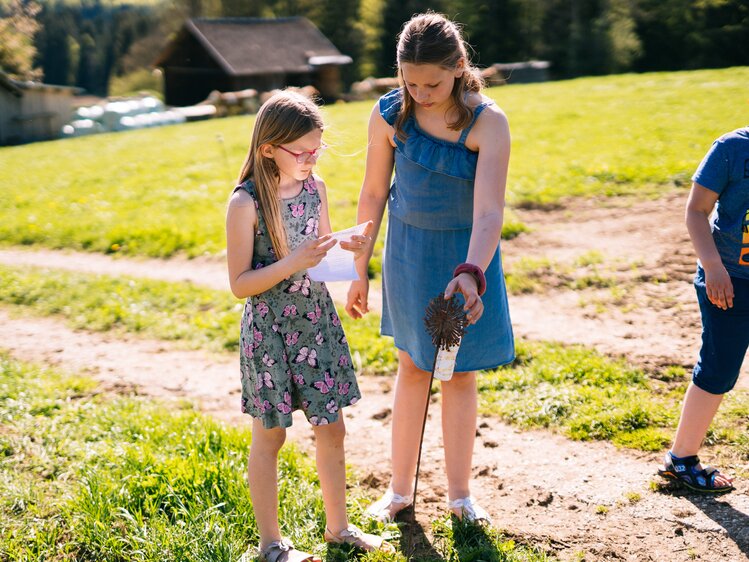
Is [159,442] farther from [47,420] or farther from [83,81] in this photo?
[83,81]

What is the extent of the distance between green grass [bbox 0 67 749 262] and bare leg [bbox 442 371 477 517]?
112 centimetres

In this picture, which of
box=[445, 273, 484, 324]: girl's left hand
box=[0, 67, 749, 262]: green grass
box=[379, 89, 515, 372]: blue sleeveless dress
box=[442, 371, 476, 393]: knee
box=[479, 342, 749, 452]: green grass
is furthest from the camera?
box=[0, 67, 749, 262]: green grass

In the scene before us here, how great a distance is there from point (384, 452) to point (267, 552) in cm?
113

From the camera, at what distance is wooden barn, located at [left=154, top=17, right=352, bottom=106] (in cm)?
3378

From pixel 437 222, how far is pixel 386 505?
1265mm

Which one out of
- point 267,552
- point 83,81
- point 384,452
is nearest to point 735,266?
point 384,452

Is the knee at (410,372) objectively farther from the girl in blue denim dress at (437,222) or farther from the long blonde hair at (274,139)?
the long blonde hair at (274,139)

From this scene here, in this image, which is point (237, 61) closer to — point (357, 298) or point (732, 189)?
point (357, 298)

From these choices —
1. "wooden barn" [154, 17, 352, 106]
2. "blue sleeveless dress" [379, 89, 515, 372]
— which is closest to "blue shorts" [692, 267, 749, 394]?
"blue sleeveless dress" [379, 89, 515, 372]

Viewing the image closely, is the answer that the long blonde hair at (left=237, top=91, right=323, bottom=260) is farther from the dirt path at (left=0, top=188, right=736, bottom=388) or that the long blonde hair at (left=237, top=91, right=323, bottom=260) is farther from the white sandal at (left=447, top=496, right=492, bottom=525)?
the dirt path at (left=0, top=188, right=736, bottom=388)

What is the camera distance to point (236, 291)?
250 cm

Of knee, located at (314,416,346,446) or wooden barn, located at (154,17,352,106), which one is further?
wooden barn, located at (154,17,352,106)

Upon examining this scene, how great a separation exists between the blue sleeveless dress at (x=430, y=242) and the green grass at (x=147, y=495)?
0.77 metres

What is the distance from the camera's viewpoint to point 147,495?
316cm
